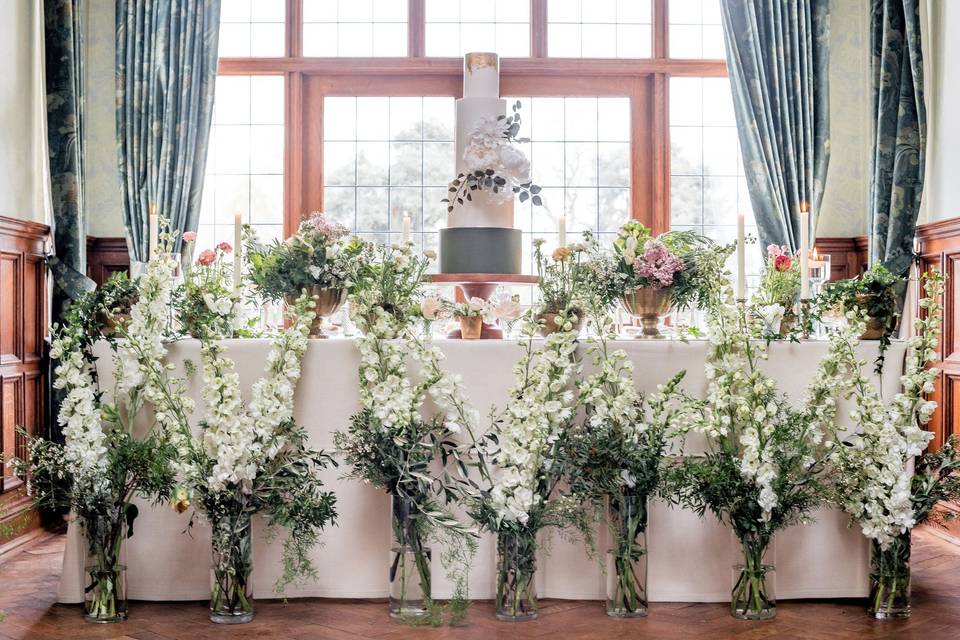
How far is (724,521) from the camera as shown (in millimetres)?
3195

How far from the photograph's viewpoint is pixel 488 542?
3.24 metres

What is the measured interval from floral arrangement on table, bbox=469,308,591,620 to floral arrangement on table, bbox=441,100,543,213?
0.63 meters

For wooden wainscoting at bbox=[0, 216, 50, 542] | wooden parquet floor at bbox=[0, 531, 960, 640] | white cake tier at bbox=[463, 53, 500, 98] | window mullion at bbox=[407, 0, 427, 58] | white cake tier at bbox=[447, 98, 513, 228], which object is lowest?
wooden parquet floor at bbox=[0, 531, 960, 640]

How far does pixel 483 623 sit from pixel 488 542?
0.30 metres

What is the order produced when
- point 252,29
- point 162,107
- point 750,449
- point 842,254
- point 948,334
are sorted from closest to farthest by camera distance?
point 750,449 < point 948,334 < point 162,107 < point 842,254 < point 252,29

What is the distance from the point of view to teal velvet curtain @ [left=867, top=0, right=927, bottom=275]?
15.4ft

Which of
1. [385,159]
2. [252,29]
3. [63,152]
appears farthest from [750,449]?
[252,29]

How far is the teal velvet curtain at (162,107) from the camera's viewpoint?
5199 millimetres

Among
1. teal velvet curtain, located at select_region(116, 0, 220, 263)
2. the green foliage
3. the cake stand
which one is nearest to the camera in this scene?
the green foliage

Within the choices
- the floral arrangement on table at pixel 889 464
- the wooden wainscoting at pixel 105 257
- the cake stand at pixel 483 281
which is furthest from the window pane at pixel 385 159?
the floral arrangement on table at pixel 889 464

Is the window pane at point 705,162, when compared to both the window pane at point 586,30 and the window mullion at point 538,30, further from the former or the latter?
the window mullion at point 538,30

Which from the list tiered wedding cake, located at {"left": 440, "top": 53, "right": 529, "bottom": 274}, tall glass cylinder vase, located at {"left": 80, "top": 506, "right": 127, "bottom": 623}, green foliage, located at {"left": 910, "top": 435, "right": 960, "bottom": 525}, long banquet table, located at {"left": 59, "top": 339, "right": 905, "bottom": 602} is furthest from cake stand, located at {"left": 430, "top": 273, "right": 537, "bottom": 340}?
green foliage, located at {"left": 910, "top": 435, "right": 960, "bottom": 525}

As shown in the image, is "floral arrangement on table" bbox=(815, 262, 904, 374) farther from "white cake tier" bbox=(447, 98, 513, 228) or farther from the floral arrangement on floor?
the floral arrangement on floor

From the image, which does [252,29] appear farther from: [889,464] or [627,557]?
[889,464]
